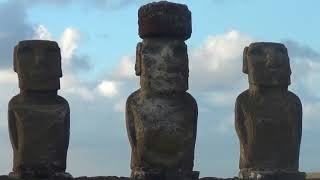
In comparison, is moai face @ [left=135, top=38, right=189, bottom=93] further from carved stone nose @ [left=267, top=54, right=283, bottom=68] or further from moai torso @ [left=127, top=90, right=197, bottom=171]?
carved stone nose @ [left=267, top=54, right=283, bottom=68]

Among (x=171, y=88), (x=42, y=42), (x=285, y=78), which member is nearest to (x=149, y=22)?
(x=171, y=88)

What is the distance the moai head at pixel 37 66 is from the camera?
543 inches

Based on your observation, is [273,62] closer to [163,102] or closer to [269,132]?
[269,132]

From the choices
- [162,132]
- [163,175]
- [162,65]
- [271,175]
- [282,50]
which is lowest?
[163,175]

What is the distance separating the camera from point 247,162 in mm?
14258

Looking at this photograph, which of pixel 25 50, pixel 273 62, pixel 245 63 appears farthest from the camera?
pixel 245 63

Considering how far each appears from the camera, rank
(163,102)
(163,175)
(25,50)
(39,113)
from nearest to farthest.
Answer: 1. (163,175)
2. (163,102)
3. (39,113)
4. (25,50)

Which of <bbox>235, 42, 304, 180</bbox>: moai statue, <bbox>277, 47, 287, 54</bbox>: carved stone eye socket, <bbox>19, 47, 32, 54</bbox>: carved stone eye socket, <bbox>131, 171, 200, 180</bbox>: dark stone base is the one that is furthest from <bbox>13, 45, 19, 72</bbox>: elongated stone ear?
<bbox>277, 47, 287, 54</bbox>: carved stone eye socket

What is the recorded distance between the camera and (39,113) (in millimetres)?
13711

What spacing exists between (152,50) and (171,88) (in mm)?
675

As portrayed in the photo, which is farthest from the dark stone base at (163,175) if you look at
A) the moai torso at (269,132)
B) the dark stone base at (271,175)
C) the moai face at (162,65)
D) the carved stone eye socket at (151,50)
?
the carved stone eye socket at (151,50)

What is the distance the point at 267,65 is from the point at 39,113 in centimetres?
402

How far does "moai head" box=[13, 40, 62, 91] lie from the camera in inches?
543

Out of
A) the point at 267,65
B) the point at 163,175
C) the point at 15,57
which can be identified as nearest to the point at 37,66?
the point at 15,57
